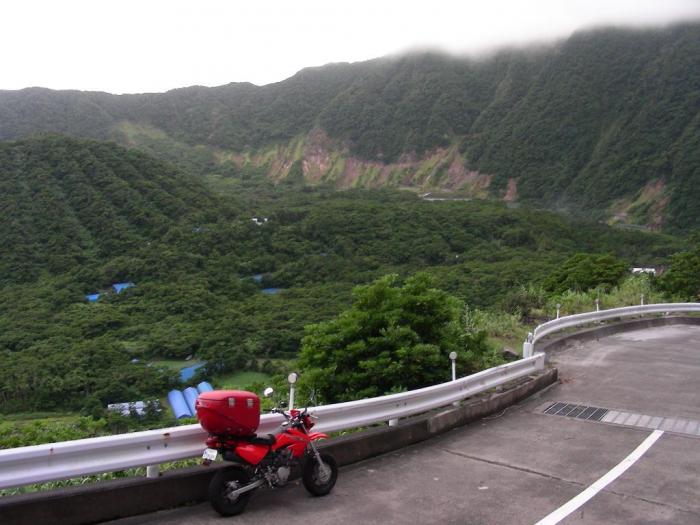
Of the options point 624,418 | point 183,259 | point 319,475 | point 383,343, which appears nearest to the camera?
point 319,475

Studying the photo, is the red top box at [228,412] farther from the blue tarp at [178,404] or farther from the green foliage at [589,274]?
the green foliage at [589,274]

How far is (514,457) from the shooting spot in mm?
5973

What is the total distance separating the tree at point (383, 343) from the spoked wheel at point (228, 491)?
3.72 meters

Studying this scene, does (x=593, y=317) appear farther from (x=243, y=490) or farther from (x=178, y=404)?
(x=178, y=404)

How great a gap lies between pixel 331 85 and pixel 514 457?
19898cm

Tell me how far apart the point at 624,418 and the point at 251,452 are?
5.00 meters

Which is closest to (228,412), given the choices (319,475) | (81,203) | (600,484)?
(319,475)

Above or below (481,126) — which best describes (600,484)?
below

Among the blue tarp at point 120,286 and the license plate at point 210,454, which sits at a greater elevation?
the license plate at point 210,454

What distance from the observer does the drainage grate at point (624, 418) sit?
7.00 metres

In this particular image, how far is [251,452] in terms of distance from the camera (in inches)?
168

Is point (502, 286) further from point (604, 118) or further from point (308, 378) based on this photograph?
point (604, 118)

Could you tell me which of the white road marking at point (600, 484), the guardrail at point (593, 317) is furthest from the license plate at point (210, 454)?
the guardrail at point (593, 317)

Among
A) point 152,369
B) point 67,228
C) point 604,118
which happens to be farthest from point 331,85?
point 152,369
